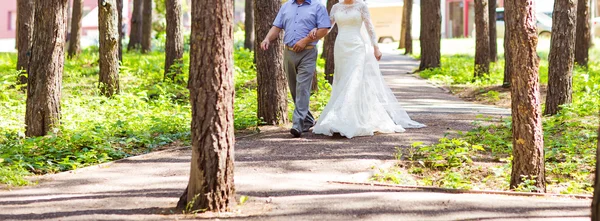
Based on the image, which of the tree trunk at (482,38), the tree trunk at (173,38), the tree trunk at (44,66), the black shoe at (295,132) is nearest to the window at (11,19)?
the tree trunk at (173,38)

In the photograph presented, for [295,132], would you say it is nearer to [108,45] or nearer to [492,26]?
[108,45]

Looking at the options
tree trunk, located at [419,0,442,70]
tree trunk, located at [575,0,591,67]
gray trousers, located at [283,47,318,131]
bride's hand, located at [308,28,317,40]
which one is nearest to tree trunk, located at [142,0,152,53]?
tree trunk, located at [419,0,442,70]

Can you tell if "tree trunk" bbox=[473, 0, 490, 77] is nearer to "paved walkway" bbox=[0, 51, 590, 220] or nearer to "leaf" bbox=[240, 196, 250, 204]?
"paved walkway" bbox=[0, 51, 590, 220]

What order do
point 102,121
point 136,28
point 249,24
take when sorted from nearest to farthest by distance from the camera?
point 102,121 → point 249,24 → point 136,28

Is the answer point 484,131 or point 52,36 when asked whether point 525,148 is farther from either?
point 52,36

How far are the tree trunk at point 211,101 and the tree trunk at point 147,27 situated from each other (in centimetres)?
2096

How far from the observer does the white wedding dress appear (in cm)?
1117

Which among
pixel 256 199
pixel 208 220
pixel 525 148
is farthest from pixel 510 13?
pixel 208 220

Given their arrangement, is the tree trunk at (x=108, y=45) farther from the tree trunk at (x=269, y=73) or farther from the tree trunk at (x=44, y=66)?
the tree trunk at (x=269, y=73)

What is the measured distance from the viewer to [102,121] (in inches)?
512

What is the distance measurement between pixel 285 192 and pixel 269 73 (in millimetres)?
4614

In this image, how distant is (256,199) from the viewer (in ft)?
23.7

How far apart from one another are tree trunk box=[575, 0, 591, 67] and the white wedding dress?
11.5 meters

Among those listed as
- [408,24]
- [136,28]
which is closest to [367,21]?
[136,28]
